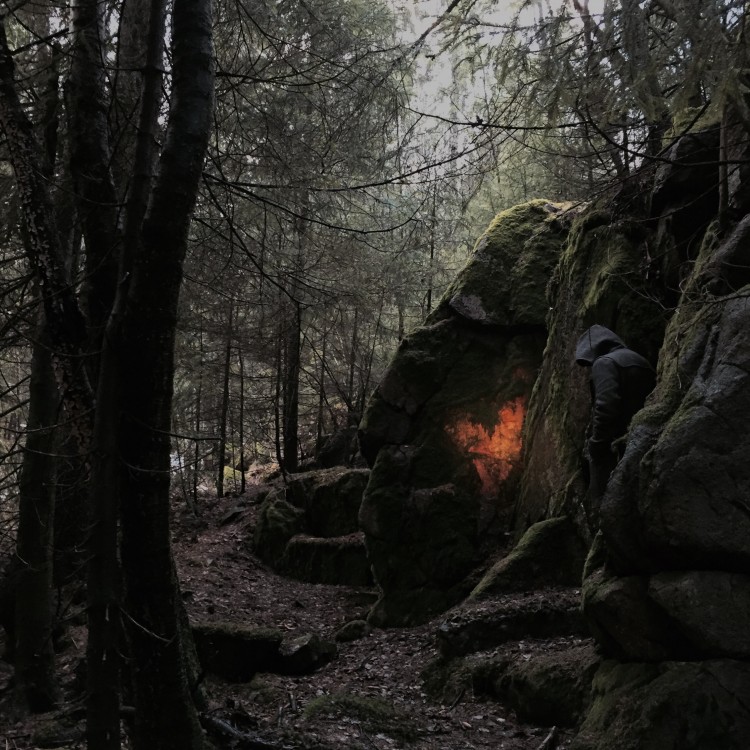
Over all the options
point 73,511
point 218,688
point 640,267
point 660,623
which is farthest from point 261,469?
point 660,623

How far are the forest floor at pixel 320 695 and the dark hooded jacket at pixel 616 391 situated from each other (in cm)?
263

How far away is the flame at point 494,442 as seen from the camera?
9.46 meters

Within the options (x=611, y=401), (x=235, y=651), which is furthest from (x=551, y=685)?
(x=235, y=651)

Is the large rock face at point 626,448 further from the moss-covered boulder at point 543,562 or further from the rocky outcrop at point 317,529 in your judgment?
the rocky outcrop at point 317,529

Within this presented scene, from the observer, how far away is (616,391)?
588 centimetres

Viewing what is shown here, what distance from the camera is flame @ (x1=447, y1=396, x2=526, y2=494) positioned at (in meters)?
9.46

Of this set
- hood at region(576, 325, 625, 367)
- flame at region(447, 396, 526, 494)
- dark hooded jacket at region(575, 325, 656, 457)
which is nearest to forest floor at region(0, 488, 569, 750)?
flame at region(447, 396, 526, 494)

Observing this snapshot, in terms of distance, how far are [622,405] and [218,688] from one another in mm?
5118

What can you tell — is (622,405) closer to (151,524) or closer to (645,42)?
(645,42)

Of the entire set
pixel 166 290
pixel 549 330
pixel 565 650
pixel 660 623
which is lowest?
pixel 565 650

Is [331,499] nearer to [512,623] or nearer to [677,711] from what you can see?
[512,623]

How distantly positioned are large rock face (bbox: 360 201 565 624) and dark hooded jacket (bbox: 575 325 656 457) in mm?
3504

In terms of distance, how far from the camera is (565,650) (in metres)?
5.88

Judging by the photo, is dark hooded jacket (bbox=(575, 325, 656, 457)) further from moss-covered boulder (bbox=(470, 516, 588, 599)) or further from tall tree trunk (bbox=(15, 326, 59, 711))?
tall tree trunk (bbox=(15, 326, 59, 711))
